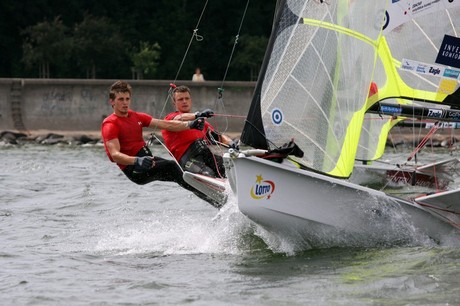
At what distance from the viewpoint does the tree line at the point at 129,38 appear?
35.7 metres

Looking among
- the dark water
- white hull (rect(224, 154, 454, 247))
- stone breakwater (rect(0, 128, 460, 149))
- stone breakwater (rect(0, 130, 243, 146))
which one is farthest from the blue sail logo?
Answer: stone breakwater (rect(0, 130, 243, 146))

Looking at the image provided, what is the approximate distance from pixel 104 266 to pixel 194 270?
808mm

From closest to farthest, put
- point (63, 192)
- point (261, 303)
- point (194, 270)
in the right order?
1. point (261, 303)
2. point (194, 270)
3. point (63, 192)

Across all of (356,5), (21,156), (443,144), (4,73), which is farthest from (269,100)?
(4,73)

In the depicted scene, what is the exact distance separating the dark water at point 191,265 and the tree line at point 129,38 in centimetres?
2333

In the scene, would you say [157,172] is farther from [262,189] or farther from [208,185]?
[262,189]

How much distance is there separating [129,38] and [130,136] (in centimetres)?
3027

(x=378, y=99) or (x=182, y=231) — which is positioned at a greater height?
(x=378, y=99)

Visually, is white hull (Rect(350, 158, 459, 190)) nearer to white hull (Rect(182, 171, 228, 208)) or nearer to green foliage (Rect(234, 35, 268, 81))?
white hull (Rect(182, 171, 228, 208))

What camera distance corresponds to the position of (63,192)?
1561 centimetres

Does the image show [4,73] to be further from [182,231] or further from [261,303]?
[261,303]

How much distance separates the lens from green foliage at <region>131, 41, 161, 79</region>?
35.8m

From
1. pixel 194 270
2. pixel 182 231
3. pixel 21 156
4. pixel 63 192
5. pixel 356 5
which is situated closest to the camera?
pixel 194 270

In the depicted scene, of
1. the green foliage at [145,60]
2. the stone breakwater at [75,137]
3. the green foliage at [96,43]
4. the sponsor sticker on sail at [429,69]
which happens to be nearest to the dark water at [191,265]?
the sponsor sticker on sail at [429,69]
